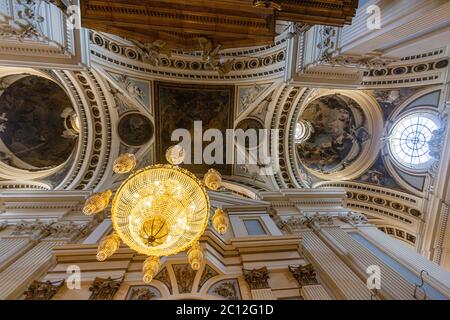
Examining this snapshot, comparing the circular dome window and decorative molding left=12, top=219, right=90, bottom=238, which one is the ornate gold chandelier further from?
the circular dome window

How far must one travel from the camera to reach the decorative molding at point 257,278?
18.2 ft

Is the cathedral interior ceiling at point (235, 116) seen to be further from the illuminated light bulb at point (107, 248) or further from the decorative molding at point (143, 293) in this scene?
the illuminated light bulb at point (107, 248)

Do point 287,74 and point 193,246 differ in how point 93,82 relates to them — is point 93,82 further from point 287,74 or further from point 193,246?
point 193,246

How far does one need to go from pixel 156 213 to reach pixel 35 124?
403 inches

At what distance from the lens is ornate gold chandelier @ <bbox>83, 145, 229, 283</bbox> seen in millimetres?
4047

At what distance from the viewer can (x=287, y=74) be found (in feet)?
28.8

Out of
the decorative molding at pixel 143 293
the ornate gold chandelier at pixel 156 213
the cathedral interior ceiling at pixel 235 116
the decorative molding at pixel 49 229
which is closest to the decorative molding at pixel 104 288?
the decorative molding at pixel 143 293

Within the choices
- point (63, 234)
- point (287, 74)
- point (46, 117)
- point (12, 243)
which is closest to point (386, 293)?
point (287, 74)

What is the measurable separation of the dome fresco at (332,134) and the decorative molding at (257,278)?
771 cm

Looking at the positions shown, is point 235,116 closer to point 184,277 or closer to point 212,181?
point 212,181

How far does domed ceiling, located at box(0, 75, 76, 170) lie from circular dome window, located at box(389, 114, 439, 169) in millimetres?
14648

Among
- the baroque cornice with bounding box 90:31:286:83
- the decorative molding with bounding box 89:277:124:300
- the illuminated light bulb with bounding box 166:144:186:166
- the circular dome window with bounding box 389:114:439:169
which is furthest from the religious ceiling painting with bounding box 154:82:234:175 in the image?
the circular dome window with bounding box 389:114:439:169

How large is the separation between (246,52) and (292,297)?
9730 millimetres

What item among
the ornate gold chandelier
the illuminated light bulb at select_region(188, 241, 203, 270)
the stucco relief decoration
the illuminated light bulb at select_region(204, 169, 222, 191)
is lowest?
the illuminated light bulb at select_region(188, 241, 203, 270)
